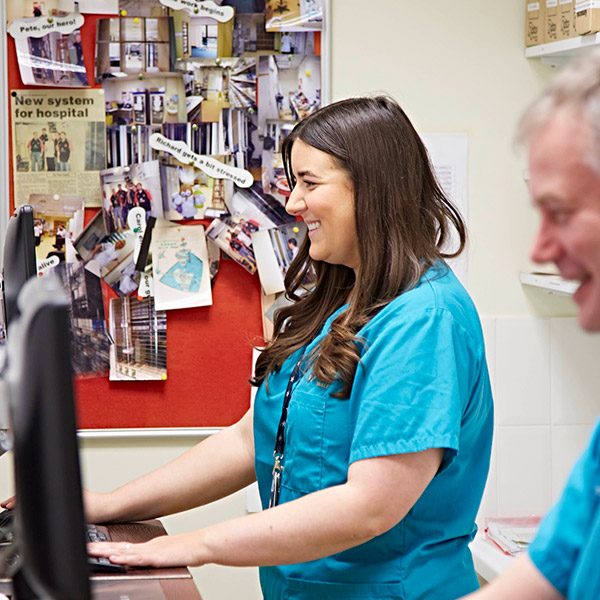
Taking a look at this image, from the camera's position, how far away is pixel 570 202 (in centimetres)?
66

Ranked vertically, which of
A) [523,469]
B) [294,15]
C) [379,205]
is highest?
[294,15]

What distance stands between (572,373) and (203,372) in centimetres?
111

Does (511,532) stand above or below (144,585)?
below

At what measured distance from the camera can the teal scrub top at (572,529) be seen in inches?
31.8

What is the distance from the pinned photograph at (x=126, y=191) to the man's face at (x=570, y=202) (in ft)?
6.01

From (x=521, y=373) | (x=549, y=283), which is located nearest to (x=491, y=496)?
(x=521, y=373)

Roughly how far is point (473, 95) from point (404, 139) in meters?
1.10

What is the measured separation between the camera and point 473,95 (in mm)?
2443

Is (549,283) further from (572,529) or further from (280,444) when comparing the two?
(572,529)

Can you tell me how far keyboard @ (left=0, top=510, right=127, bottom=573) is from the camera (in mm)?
1279

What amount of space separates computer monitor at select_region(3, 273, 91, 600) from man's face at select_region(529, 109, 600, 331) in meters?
0.39

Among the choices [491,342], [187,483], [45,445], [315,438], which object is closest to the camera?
[45,445]

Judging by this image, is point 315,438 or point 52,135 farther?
point 52,135

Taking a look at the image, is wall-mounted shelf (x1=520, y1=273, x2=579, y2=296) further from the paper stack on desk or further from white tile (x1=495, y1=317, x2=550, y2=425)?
the paper stack on desk
